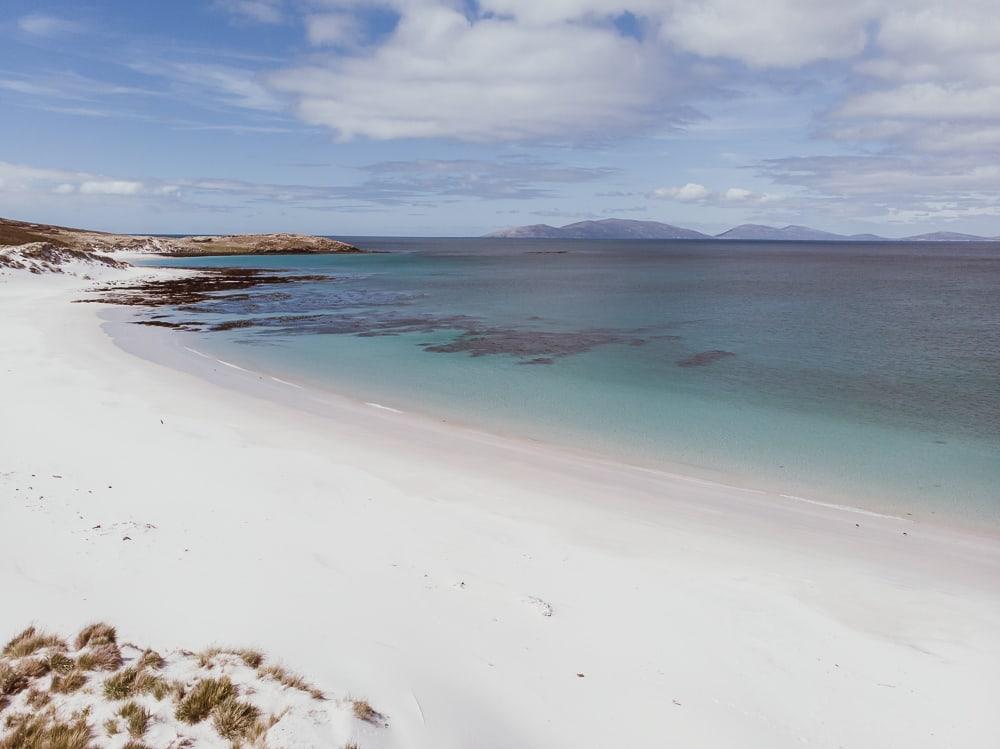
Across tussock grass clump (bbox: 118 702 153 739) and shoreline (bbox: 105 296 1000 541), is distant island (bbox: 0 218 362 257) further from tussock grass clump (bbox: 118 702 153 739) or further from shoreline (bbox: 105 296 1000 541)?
tussock grass clump (bbox: 118 702 153 739)

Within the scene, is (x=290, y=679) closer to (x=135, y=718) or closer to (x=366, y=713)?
(x=366, y=713)

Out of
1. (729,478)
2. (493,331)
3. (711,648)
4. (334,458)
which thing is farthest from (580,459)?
(493,331)

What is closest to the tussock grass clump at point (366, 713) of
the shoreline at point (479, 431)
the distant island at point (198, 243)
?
the shoreline at point (479, 431)

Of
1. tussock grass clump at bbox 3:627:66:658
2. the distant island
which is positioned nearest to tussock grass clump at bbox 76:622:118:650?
tussock grass clump at bbox 3:627:66:658

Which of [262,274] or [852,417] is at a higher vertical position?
[262,274]

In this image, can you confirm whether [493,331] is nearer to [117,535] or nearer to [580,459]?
[580,459]

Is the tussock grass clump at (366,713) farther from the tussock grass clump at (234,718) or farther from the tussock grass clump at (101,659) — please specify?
the tussock grass clump at (101,659)
